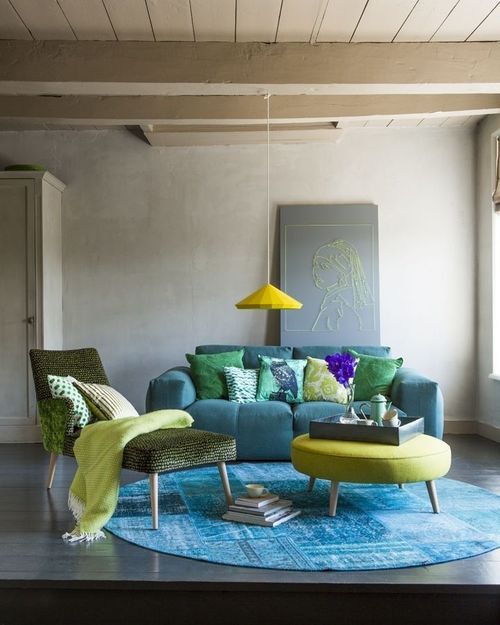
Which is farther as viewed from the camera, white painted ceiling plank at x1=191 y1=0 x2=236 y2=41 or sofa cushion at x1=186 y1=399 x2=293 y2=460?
sofa cushion at x1=186 y1=399 x2=293 y2=460

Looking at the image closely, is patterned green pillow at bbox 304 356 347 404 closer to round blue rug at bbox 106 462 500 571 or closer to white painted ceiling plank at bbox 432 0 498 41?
round blue rug at bbox 106 462 500 571

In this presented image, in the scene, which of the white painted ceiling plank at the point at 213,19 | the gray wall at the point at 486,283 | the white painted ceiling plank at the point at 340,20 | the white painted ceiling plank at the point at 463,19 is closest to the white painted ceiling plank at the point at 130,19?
the white painted ceiling plank at the point at 213,19

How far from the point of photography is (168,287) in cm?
692

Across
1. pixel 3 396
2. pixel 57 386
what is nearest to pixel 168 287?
pixel 3 396

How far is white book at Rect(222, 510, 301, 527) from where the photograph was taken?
392 centimetres

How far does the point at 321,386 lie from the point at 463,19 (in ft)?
9.50

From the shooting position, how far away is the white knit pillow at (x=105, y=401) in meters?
4.63

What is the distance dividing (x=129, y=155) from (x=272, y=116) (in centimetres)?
169

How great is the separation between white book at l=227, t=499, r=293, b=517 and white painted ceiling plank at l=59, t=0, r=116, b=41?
280 cm

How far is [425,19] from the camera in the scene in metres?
4.23

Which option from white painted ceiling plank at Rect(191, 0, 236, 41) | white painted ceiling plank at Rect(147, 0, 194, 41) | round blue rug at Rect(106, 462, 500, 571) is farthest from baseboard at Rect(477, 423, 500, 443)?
white painted ceiling plank at Rect(147, 0, 194, 41)

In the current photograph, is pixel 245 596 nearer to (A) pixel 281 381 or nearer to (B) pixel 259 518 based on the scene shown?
(B) pixel 259 518

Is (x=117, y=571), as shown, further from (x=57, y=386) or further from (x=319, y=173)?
(x=319, y=173)

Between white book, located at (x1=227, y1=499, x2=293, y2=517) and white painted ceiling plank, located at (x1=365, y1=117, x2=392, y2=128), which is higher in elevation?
white painted ceiling plank, located at (x1=365, y1=117, x2=392, y2=128)
